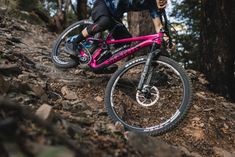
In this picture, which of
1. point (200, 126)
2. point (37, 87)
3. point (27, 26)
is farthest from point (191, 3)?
point (37, 87)

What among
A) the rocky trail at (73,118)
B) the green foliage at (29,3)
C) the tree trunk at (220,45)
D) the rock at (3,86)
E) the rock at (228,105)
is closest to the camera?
the rocky trail at (73,118)

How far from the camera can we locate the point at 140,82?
5.88 metres

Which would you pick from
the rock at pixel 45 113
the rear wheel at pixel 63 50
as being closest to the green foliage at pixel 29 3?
the rear wheel at pixel 63 50

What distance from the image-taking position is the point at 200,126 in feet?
22.9

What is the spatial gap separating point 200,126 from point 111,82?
1.82 m

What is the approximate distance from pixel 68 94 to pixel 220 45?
12.3 feet

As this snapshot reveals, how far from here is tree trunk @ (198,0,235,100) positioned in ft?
29.8

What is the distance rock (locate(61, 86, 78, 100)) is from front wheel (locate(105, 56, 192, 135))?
641mm

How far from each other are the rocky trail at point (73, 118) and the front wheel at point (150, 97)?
26 centimetres

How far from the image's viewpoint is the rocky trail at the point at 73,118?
3.01 m

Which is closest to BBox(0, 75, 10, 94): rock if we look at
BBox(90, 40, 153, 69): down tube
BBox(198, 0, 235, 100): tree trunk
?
BBox(90, 40, 153, 69): down tube

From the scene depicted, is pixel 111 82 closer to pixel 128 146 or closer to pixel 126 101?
pixel 126 101

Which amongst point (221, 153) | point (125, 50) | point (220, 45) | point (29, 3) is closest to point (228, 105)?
point (220, 45)

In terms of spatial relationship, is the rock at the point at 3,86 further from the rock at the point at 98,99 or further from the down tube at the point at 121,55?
the rock at the point at 98,99
